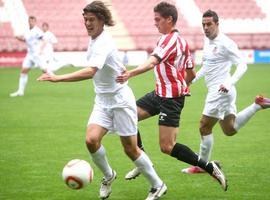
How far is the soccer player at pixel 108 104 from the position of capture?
281 inches

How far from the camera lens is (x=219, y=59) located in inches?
362

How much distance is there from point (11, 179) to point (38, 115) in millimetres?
7059

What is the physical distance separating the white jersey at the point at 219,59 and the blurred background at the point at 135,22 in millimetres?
25408

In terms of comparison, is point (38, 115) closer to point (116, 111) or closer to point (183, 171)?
point (183, 171)

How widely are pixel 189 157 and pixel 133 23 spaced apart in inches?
1230

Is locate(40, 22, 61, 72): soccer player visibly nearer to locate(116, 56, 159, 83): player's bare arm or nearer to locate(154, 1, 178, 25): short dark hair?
locate(154, 1, 178, 25): short dark hair

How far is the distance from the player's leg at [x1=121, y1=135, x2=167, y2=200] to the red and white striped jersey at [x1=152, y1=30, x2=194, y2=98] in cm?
99

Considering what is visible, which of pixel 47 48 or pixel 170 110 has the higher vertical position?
pixel 170 110

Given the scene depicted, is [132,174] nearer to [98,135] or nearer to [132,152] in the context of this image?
[132,152]

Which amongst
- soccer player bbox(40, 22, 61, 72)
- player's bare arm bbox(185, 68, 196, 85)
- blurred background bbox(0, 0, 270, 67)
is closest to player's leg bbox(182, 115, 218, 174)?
player's bare arm bbox(185, 68, 196, 85)

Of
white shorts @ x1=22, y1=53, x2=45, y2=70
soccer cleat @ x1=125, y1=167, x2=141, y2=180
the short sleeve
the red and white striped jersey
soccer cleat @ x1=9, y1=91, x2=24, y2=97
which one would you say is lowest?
soccer cleat @ x1=9, y1=91, x2=24, y2=97

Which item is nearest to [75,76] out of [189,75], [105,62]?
[105,62]

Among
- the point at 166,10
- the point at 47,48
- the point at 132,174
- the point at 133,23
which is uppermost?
the point at 166,10

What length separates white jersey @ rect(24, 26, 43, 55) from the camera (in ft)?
67.5
